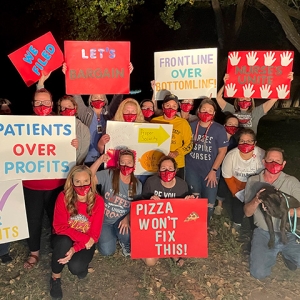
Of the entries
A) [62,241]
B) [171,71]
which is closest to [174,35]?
[171,71]

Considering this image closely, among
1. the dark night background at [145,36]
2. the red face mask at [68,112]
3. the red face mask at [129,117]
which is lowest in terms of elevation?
the red face mask at [129,117]

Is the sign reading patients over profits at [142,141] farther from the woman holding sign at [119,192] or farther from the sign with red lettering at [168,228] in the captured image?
the sign with red lettering at [168,228]

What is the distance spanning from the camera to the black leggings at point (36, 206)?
4.50m

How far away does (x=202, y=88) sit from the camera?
5680 mm

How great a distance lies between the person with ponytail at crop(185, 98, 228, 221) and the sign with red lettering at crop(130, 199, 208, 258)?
37.9 inches

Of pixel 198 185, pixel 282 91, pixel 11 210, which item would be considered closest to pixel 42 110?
pixel 11 210

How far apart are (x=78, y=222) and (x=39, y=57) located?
7.59ft

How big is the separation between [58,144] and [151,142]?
1.10 m

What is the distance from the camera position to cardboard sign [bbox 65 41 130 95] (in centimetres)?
525

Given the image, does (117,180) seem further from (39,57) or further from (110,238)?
(39,57)

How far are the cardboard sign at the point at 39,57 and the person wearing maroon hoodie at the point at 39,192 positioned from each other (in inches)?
32.4

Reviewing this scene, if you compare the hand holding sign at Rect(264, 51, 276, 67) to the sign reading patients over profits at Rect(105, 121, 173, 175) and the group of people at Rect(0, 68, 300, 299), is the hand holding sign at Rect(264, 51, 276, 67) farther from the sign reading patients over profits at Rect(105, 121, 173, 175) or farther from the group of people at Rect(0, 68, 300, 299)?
the sign reading patients over profits at Rect(105, 121, 173, 175)

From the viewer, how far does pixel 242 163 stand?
16.8 feet

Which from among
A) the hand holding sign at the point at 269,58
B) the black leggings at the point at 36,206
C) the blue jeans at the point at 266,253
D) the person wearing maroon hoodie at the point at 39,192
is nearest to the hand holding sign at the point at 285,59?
the hand holding sign at the point at 269,58
